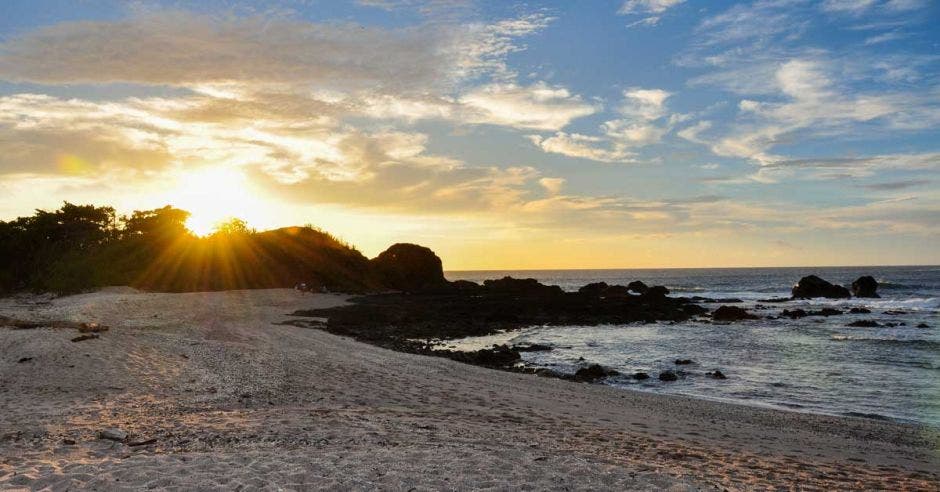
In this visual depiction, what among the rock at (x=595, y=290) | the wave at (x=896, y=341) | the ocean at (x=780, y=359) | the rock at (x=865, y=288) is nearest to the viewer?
the ocean at (x=780, y=359)

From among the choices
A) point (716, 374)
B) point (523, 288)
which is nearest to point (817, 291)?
point (523, 288)

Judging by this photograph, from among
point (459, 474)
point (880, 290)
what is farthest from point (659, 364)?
point (880, 290)

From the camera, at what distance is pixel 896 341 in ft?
99.3

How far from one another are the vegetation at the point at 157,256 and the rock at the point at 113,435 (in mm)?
39511

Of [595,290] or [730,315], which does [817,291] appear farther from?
[730,315]

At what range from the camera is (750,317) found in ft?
146

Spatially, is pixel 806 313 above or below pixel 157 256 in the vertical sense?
below

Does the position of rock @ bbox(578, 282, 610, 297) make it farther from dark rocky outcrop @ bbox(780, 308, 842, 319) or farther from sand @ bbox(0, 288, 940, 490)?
sand @ bbox(0, 288, 940, 490)

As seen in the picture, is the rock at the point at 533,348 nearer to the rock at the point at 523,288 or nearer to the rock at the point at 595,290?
the rock at the point at 523,288

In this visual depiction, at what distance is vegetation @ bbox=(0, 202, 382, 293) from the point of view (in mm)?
45625

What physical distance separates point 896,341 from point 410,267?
167ft

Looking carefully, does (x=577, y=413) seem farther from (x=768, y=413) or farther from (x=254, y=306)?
(x=254, y=306)

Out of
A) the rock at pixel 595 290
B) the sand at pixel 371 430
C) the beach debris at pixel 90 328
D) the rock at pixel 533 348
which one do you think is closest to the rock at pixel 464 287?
the rock at pixel 595 290

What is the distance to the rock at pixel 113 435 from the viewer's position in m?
9.34
